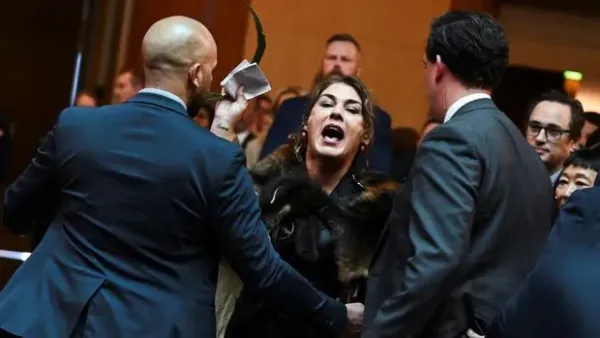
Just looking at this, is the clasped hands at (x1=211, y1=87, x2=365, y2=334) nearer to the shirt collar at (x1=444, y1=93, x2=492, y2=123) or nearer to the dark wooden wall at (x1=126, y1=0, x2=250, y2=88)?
the shirt collar at (x1=444, y1=93, x2=492, y2=123)

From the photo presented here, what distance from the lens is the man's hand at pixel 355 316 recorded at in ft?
9.78

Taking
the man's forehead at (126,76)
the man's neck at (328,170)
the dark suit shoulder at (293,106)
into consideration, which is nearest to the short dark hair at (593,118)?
the dark suit shoulder at (293,106)

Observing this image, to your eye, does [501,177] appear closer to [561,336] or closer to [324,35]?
[561,336]

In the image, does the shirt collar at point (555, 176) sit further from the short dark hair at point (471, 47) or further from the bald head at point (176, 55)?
the bald head at point (176, 55)

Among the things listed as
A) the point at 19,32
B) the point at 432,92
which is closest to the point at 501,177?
the point at 432,92

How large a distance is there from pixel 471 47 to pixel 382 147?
1.83 metres

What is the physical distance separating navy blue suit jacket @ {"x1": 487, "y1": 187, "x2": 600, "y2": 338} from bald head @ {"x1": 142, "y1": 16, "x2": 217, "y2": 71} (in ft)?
3.22

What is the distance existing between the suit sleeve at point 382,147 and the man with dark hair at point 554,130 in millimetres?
591

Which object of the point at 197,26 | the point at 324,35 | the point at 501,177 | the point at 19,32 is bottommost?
the point at 19,32

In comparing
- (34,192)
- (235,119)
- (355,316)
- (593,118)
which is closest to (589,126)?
(593,118)

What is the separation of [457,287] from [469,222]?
18 centimetres

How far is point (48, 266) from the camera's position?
8.43 ft

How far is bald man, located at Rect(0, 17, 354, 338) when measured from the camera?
98.4 inches

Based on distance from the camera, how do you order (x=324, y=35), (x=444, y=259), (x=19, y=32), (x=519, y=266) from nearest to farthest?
(x=444, y=259) → (x=519, y=266) → (x=324, y=35) → (x=19, y=32)
